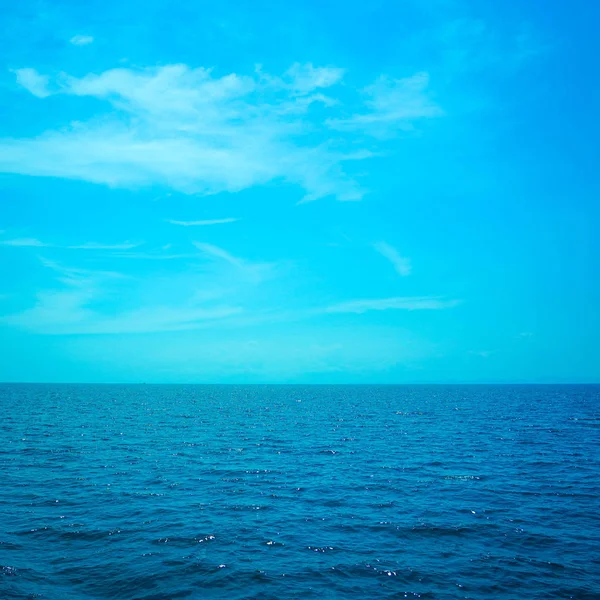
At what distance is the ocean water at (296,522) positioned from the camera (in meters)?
18.0

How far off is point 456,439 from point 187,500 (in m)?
40.1

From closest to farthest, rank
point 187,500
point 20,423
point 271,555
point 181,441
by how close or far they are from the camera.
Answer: point 271,555, point 187,500, point 181,441, point 20,423

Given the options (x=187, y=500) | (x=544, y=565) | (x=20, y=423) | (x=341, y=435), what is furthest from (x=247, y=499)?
(x=20, y=423)

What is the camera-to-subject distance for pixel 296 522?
81.5ft

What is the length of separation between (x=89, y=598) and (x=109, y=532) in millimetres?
6593

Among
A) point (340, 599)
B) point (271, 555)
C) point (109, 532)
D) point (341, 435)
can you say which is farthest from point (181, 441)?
point (340, 599)

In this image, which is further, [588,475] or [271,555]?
[588,475]

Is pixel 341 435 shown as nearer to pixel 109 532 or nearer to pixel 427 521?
pixel 427 521

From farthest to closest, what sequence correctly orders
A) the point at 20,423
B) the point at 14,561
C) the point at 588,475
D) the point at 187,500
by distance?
the point at 20,423
the point at 588,475
the point at 187,500
the point at 14,561

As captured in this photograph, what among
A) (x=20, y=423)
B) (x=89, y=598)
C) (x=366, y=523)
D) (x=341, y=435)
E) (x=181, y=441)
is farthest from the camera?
(x=20, y=423)

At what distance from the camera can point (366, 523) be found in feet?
81.0

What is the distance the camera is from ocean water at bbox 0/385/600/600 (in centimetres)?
1797

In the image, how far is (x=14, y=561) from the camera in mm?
19203

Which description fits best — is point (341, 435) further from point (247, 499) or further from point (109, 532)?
point (109, 532)
